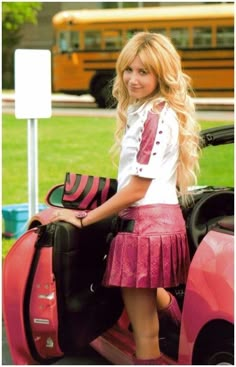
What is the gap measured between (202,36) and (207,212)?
1849 cm

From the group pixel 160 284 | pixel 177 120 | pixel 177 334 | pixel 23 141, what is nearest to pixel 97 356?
pixel 177 334

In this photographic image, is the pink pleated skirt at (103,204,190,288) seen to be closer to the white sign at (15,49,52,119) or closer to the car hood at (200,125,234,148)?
the car hood at (200,125,234,148)

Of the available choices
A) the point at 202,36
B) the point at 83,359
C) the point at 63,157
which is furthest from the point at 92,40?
the point at 83,359

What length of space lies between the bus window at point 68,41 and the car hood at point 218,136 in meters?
19.6

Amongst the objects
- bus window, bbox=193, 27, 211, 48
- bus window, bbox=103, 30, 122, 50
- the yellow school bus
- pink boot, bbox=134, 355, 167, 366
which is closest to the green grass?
pink boot, bbox=134, 355, 167, 366

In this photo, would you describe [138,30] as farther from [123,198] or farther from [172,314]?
[123,198]

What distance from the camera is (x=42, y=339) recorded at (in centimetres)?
294

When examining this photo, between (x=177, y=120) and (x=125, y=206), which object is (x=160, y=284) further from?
(x=177, y=120)

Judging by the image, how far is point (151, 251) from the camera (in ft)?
9.00

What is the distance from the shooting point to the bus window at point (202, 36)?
2100 centimetres

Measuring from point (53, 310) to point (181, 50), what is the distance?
19.0 m

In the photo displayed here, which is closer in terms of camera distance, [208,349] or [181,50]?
[208,349]

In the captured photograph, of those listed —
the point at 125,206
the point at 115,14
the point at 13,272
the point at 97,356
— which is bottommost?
the point at 97,356

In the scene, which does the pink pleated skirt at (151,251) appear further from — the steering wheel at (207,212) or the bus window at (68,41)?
the bus window at (68,41)
